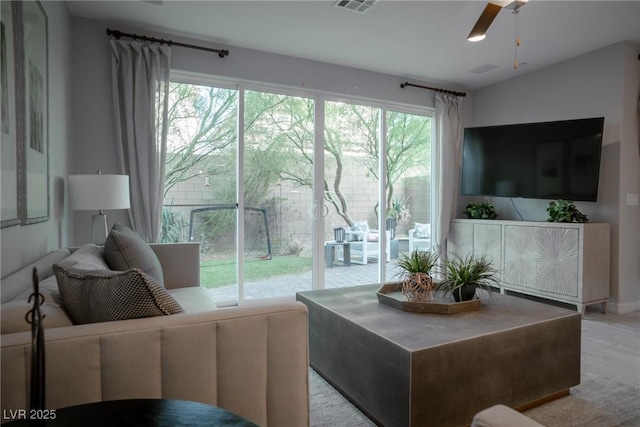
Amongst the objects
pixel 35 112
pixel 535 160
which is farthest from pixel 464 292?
pixel 535 160

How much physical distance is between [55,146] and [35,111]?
62 cm

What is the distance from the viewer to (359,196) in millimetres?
4484

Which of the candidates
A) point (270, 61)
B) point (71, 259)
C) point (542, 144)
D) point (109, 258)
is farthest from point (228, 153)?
point (542, 144)

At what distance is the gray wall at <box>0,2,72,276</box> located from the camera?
1732mm

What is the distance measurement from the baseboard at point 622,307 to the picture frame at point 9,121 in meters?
4.67

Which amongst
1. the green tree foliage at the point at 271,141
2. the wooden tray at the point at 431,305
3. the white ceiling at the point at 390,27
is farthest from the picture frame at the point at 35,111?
the wooden tray at the point at 431,305

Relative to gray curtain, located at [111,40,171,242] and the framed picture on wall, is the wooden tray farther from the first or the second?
gray curtain, located at [111,40,171,242]

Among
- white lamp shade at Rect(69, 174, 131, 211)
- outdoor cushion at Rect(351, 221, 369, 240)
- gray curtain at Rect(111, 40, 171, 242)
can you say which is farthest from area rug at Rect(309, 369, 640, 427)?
outdoor cushion at Rect(351, 221, 369, 240)

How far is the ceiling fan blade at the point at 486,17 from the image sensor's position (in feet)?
7.38

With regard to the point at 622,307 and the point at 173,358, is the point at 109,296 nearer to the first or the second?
the point at 173,358

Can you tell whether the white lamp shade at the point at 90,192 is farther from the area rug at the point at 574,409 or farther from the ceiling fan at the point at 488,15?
the ceiling fan at the point at 488,15

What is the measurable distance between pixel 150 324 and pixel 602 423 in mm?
2047

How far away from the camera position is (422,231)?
4938 millimetres

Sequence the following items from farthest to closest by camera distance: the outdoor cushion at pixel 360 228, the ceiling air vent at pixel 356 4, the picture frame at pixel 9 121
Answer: the outdoor cushion at pixel 360 228 → the ceiling air vent at pixel 356 4 → the picture frame at pixel 9 121
